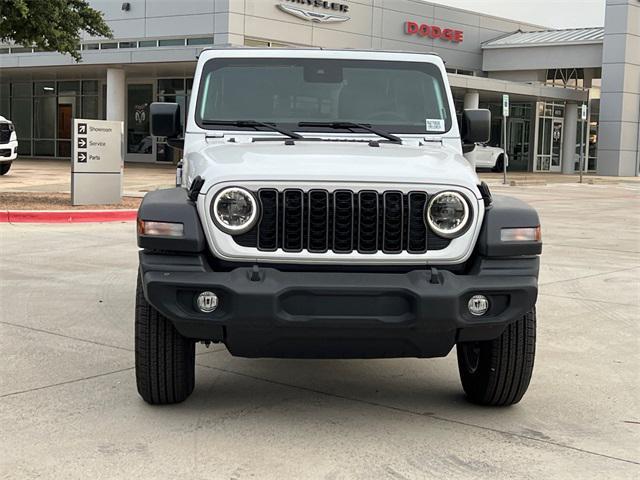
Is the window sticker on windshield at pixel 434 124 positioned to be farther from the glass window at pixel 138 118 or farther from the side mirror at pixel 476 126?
the glass window at pixel 138 118

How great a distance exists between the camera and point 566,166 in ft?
141

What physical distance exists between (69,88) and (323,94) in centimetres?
3698

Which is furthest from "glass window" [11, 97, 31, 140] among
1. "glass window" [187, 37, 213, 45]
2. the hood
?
the hood

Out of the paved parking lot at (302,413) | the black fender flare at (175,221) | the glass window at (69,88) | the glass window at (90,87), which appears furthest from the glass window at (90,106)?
the black fender flare at (175,221)

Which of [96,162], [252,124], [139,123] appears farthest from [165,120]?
[139,123]

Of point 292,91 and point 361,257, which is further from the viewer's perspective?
point 292,91

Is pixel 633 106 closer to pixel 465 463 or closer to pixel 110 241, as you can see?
pixel 110 241

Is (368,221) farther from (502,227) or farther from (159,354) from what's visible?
(159,354)

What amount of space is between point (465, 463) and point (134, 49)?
95.6ft

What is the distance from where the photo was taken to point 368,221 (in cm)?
424

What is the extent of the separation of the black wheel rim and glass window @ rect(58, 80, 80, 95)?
3753cm

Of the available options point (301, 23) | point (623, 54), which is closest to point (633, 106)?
point (623, 54)

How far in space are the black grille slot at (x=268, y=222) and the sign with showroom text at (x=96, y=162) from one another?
11970mm

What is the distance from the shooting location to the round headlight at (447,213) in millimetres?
4242
